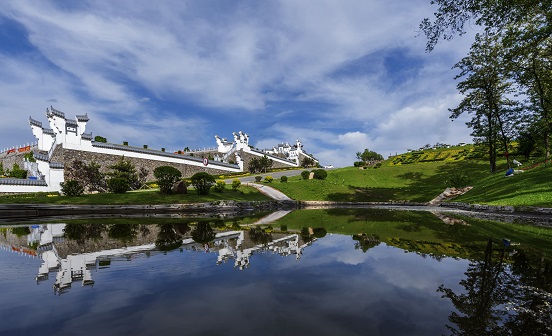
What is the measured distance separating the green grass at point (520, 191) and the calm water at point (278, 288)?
36.6ft

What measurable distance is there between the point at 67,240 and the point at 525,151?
57.1m

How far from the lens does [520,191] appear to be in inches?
886

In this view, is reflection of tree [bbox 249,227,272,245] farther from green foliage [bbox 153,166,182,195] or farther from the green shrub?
the green shrub

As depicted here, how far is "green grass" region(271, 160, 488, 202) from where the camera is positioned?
39312 mm

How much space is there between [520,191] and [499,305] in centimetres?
2330

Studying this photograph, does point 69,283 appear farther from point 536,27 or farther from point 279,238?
point 536,27

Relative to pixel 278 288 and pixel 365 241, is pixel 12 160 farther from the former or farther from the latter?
pixel 278 288

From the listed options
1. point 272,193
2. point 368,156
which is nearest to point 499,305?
point 272,193

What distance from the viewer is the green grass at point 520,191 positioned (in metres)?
19.8

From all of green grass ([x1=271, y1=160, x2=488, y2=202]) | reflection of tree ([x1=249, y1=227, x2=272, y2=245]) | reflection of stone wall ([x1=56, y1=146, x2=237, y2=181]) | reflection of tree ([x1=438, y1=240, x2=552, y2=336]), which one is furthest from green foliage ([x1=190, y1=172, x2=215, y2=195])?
reflection of tree ([x1=438, y1=240, x2=552, y2=336])

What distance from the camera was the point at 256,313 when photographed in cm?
489

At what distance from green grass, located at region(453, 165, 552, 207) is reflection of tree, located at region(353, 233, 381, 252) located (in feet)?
45.6

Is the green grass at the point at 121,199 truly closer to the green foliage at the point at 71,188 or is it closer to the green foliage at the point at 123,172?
the green foliage at the point at 71,188

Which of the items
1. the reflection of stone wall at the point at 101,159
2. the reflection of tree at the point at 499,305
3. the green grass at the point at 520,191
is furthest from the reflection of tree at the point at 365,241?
the reflection of stone wall at the point at 101,159
